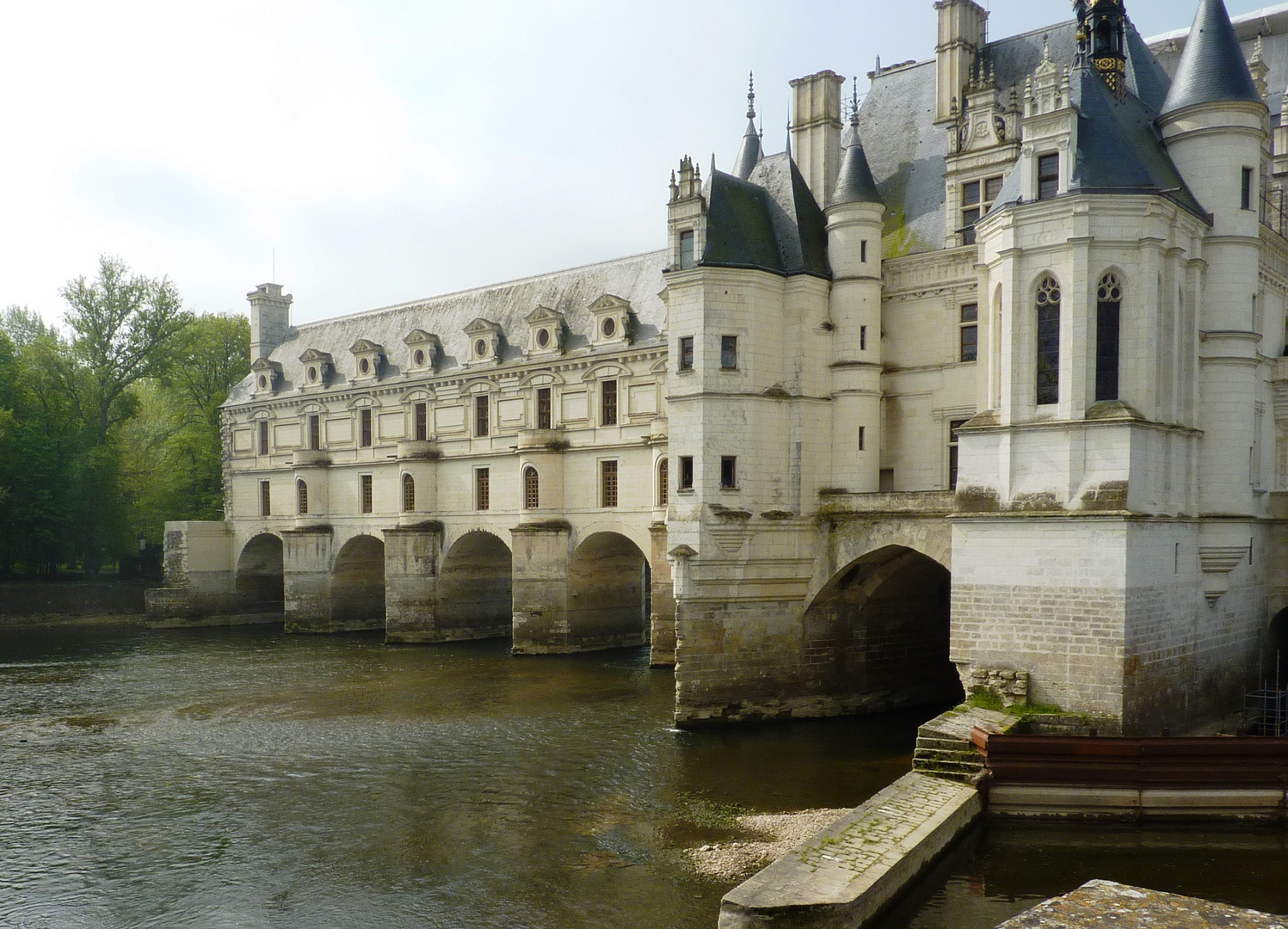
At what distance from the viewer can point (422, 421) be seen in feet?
140

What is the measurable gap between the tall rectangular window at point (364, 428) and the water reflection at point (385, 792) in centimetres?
1402

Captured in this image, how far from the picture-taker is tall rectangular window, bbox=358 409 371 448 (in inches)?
1770

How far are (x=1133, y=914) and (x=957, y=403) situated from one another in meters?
16.9

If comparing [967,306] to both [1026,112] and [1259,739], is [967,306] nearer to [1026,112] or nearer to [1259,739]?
[1026,112]

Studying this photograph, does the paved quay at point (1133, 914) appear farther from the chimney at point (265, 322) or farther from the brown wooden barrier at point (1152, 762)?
the chimney at point (265, 322)

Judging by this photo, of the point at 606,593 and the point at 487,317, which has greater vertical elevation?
the point at 487,317

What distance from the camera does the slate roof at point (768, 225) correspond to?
24359 millimetres

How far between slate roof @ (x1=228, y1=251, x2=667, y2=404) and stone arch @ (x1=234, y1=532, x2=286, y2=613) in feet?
25.3

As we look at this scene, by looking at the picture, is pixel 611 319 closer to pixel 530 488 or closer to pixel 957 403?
pixel 530 488

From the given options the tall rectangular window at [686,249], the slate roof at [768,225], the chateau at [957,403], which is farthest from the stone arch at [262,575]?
the slate roof at [768,225]

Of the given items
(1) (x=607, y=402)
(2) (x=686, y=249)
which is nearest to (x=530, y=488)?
(1) (x=607, y=402)

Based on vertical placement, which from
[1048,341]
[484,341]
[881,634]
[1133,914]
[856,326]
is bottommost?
[881,634]

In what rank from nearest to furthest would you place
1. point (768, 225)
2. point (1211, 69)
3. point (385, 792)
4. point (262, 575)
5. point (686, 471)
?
point (385, 792), point (1211, 69), point (686, 471), point (768, 225), point (262, 575)

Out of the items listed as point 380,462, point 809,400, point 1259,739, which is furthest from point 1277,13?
point 380,462
